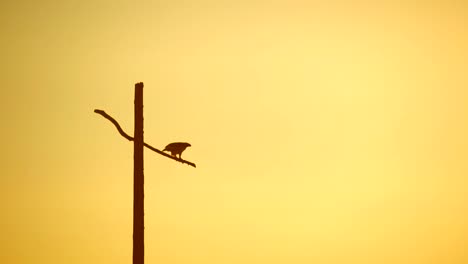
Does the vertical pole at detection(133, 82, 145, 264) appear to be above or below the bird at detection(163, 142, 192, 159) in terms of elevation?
below

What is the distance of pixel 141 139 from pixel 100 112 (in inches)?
31.3

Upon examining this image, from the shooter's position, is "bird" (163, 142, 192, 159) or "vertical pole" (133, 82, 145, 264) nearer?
"vertical pole" (133, 82, 145, 264)

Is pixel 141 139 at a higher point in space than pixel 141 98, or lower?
lower

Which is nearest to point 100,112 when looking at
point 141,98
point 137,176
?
point 141,98

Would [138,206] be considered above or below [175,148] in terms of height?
below

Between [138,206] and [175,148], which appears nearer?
[138,206]

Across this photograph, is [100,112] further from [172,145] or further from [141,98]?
[172,145]

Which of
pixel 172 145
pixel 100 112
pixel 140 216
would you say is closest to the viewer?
pixel 140 216

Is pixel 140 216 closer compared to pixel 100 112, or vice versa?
pixel 140 216

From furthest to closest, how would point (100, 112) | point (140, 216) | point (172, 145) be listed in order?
point (172, 145) < point (100, 112) < point (140, 216)

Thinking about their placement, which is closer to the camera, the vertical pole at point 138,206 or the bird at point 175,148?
the vertical pole at point 138,206

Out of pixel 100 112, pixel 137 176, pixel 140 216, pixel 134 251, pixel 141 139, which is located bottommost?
pixel 134 251

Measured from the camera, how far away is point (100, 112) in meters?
7.41

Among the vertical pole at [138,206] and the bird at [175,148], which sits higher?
the bird at [175,148]
